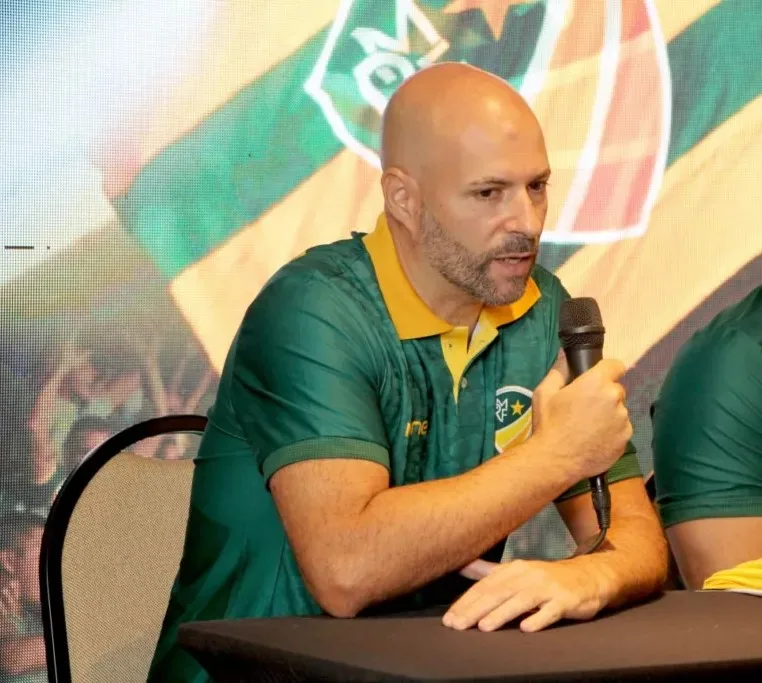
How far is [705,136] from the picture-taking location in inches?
114

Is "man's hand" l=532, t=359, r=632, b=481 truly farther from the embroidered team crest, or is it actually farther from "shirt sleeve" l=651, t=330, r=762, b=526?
"shirt sleeve" l=651, t=330, r=762, b=526

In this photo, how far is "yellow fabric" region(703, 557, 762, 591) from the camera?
4.75 feet

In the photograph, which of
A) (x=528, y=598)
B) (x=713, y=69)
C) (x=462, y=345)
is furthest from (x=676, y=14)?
(x=528, y=598)

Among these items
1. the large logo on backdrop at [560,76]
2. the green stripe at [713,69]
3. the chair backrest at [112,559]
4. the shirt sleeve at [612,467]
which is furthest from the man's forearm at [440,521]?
the green stripe at [713,69]

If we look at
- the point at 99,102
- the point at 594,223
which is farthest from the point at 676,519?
the point at 99,102

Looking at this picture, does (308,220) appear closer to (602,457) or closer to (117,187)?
(117,187)

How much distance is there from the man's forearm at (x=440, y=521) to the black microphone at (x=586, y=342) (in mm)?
46

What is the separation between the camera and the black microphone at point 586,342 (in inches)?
57.7

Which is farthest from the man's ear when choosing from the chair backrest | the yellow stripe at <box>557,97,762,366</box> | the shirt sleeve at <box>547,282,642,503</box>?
the yellow stripe at <box>557,97,762,366</box>

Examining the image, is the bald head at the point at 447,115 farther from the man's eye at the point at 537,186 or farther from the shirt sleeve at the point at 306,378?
the shirt sleeve at the point at 306,378

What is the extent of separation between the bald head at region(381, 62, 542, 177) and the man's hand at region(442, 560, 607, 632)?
65 cm

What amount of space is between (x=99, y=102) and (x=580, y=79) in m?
1.06

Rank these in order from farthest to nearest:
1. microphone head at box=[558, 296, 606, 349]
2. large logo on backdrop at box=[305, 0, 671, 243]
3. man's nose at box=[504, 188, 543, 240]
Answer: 1. large logo on backdrop at box=[305, 0, 671, 243]
2. man's nose at box=[504, 188, 543, 240]
3. microphone head at box=[558, 296, 606, 349]

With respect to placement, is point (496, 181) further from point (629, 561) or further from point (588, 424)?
point (629, 561)
